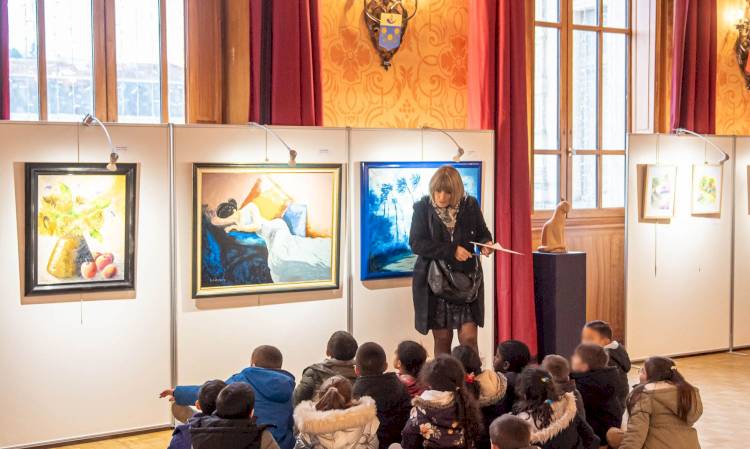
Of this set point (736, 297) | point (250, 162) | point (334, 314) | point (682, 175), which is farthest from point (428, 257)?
point (736, 297)

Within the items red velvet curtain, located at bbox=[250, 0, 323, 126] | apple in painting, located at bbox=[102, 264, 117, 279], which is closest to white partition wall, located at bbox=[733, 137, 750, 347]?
red velvet curtain, located at bbox=[250, 0, 323, 126]

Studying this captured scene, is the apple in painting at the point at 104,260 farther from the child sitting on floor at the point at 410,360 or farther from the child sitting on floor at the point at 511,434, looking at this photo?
the child sitting on floor at the point at 511,434

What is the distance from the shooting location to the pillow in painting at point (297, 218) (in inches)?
296

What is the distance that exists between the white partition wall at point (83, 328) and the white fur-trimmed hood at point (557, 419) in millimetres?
3141

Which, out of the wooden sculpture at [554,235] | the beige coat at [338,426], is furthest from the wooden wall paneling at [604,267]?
the beige coat at [338,426]

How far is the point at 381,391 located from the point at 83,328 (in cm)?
257

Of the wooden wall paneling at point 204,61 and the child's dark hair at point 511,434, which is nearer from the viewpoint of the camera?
the child's dark hair at point 511,434

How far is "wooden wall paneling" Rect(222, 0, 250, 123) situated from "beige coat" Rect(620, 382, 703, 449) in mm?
4010

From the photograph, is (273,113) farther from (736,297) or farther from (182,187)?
(736,297)

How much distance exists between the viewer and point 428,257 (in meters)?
7.42

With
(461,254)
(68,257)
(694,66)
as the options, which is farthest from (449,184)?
(694,66)

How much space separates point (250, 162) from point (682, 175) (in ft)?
16.0

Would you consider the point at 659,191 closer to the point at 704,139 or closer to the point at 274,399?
the point at 704,139

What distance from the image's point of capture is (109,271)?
6855 mm
